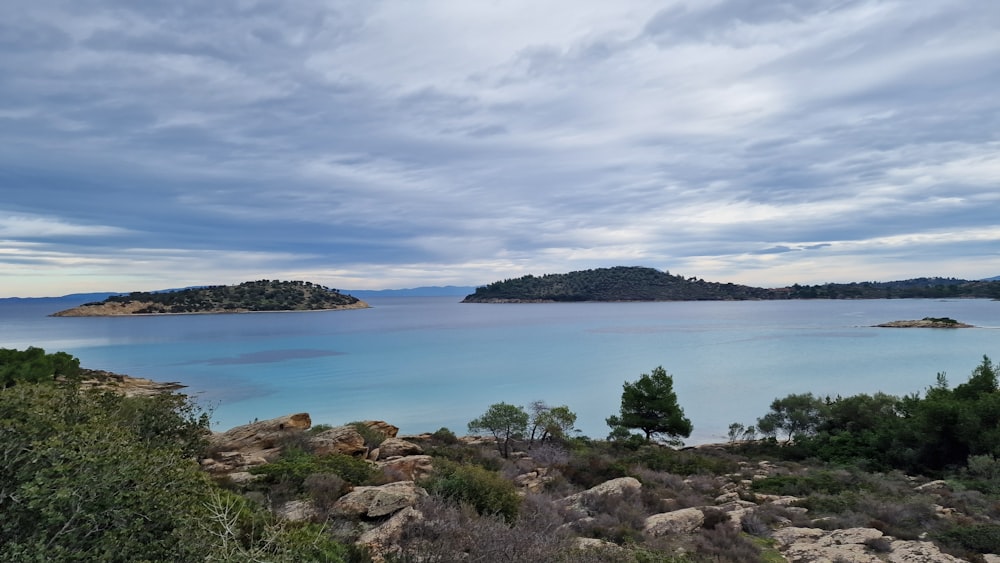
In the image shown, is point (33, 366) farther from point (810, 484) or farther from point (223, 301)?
point (223, 301)

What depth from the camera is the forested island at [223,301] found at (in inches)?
5404

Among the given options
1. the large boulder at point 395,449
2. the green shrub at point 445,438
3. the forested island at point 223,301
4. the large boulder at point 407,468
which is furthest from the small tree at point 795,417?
the forested island at point 223,301

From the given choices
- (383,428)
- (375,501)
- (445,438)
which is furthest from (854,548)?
(445,438)

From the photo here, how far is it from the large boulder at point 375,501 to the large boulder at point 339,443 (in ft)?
18.5

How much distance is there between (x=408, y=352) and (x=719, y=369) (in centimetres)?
3523

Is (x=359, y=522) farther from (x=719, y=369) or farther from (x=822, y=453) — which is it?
(x=719, y=369)

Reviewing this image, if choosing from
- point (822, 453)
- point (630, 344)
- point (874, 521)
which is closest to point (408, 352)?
point (630, 344)

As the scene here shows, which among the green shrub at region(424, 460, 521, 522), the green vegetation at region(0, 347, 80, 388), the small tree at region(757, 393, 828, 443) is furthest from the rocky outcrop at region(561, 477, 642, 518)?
the green vegetation at region(0, 347, 80, 388)

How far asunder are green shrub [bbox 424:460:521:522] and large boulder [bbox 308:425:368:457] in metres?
5.44

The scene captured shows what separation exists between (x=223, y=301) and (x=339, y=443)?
152375mm

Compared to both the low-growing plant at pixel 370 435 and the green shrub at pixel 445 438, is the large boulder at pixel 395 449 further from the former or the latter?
the green shrub at pixel 445 438

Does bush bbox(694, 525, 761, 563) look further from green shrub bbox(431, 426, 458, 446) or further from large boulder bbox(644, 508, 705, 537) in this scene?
green shrub bbox(431, 426, 458, 446)

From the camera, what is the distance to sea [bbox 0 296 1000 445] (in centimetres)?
3509

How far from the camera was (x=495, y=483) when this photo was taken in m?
10.1
